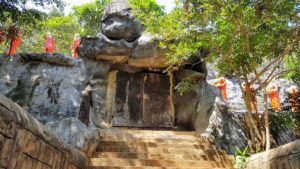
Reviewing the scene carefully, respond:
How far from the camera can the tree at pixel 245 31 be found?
199 inches

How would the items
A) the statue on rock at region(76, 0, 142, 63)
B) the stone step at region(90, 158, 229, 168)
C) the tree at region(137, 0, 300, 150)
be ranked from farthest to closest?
the statue on rock at region(76, 0, 142, 63) < the stone step at region(90, 158, 229, 168) < the tree at region(137, 0, 300, 150)

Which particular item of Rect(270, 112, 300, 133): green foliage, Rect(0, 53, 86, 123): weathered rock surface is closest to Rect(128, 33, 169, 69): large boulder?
Rect(0, 53, 86, 123): weathered rock surface

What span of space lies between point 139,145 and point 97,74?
16.6 feet

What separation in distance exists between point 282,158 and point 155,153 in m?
3.16

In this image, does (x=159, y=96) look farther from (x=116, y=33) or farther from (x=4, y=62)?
(x=4, y=62)

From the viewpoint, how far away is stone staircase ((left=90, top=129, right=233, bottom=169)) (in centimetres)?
529

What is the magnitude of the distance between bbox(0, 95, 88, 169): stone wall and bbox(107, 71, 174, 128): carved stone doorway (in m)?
7.16

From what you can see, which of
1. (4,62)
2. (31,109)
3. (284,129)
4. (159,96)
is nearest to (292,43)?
(284,129)

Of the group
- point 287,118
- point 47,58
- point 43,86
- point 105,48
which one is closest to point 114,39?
point 105,48

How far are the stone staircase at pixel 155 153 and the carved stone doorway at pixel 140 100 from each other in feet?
10.7

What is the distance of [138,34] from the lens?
10875mm

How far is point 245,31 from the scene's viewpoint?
521cm

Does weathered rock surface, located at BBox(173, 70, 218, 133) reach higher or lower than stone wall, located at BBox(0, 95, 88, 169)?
higher

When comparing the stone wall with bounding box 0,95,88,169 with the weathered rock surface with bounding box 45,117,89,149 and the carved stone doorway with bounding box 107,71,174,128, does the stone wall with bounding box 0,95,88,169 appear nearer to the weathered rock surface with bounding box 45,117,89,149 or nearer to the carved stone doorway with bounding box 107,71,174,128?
the weathered rock surface with bounding box 45,117,89,149
